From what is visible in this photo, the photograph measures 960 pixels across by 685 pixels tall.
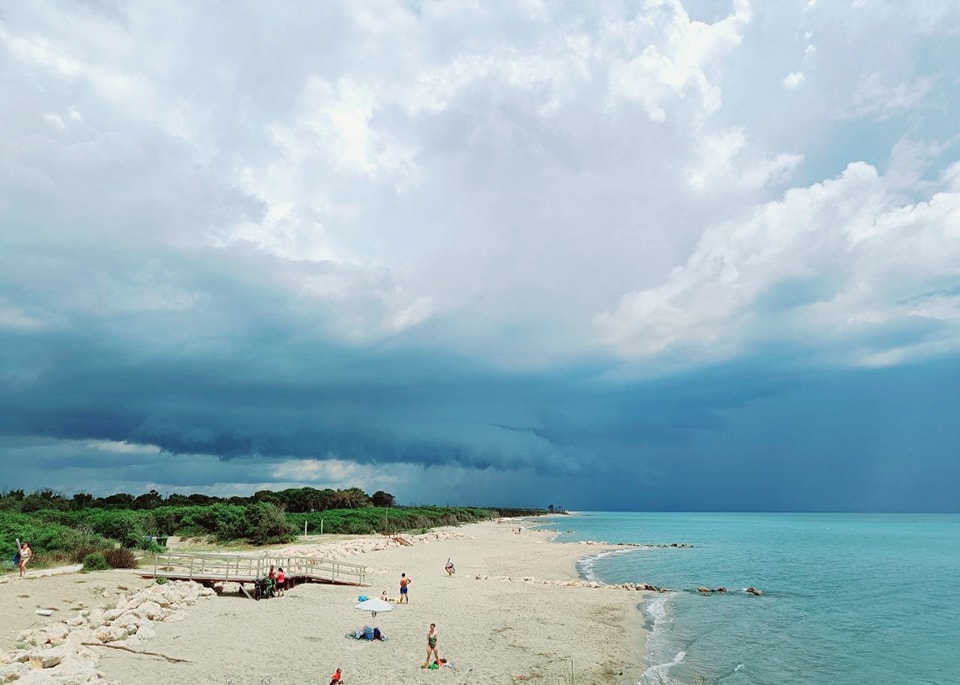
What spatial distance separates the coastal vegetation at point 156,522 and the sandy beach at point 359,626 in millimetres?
8620

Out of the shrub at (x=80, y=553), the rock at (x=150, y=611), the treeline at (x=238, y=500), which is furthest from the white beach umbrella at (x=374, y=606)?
the treeline at (x=238, y=500)

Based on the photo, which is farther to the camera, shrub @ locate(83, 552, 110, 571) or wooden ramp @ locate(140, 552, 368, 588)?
wooden ramp @ locate(140, 552, 368, 588)

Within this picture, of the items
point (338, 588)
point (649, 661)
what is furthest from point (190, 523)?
point (649, 661)

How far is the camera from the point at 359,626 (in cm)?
2328

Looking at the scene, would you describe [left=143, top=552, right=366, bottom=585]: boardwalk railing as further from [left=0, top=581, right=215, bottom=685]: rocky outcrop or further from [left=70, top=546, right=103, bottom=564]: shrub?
[left=70, top=546, right=103, bottom=564]: shrub

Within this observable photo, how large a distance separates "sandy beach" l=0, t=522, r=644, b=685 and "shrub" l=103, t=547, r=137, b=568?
9.87 feet

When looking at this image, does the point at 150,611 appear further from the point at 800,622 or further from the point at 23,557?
the point at 800,622

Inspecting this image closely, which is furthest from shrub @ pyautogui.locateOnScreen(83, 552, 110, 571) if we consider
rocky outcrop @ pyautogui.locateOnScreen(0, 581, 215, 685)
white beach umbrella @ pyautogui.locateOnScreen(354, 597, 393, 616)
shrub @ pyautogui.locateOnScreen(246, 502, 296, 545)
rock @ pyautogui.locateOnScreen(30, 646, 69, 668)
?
shrub @ pyautogui.locateOnScreen(246, 502, 296, 545)

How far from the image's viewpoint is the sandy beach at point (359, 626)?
1717 centimetres

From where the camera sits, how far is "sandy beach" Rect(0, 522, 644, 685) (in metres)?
17.2

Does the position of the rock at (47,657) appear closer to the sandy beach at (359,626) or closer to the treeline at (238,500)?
the sandy beach at (359,626)

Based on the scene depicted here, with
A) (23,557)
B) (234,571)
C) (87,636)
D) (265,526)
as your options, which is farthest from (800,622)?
(265,526)

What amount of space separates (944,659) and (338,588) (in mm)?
26664

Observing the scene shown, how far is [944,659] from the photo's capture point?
22.5 metres
